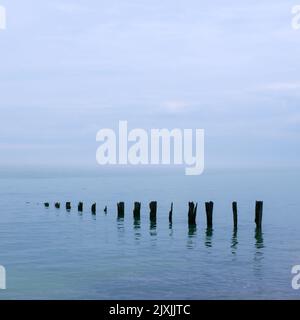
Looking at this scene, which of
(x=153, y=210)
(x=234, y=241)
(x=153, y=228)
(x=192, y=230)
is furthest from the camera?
(x=153, y=210)

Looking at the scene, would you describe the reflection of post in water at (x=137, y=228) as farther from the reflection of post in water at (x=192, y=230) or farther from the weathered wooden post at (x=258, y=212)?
the weathered wooden post at (x=258, y=212)

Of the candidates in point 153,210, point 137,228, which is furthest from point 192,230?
point 137,228

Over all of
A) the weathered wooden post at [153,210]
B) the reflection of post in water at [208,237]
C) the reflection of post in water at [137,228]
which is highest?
the weathered wooden post at [153,210]

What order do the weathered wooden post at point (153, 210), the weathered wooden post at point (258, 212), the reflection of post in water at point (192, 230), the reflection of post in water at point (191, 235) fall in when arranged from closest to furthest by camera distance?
the reflection of post in water at point (191, 235) < the weathered wooden post at point (258, 212) < the reflection of post in water at point (192, 230) < the weathered wooden post at point (153, 210)

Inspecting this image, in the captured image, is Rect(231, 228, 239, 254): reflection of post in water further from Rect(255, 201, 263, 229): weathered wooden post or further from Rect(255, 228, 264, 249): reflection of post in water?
Rect(255, 201, 263, 229): weathered wooden post

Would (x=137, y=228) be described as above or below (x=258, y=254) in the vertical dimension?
below

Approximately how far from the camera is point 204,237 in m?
34.8

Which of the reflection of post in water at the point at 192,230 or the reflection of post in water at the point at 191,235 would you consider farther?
the reflection of post in water at the point at 192,230

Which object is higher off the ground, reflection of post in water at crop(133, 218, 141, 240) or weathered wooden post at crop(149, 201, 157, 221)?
weathered wooden post at crop(149, 201, 157, 221)

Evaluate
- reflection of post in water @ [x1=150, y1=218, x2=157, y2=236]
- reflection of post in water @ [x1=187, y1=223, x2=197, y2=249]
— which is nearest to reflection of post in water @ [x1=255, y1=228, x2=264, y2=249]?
reflection of post in water @ [x1=187, y1=223, x2=197, y2=249]

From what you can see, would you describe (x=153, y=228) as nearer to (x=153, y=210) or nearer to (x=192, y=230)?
(x=153, y=210)

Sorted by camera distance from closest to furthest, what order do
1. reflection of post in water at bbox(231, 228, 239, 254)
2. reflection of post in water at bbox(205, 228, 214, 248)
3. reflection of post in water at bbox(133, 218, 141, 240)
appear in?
reflection of post in water at bbox(231, 228, 239, 254) → reflection of post in water at bbox(205, 228, 214, 248) → reflection of post in water at bbox(133, 218, 141, 240)

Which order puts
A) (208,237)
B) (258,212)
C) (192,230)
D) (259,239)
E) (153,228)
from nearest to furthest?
(259,239) → (208,237) → (258,212) → (192,230) → (153,228)

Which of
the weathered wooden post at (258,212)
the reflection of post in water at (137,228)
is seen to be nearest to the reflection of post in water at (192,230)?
the reflection of post in water at (137,228)
